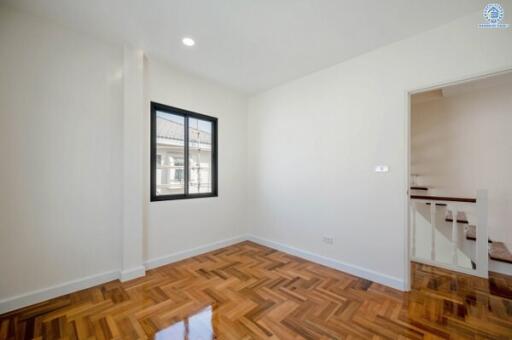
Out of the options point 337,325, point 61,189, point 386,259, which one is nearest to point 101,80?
point 61,189

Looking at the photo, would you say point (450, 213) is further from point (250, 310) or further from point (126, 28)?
point (126, 28)

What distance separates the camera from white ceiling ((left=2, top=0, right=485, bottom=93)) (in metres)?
2.03

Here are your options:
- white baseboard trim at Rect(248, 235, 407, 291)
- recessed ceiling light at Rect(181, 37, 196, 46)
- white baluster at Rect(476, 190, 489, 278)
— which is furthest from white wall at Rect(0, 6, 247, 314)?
white baluster at Rect(476, 190, 489, 278)

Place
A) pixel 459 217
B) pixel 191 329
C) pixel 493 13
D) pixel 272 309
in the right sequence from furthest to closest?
pixel 459 217 → pixel 272 309 → pixel 493 13 → pixel 191 329

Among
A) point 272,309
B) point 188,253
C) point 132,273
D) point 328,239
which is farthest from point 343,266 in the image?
point 132,273

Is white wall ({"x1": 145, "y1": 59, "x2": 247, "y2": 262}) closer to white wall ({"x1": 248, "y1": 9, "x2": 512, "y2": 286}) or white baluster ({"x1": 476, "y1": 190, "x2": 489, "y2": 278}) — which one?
white wall ({"x1": 248, "y1": 9, "x2": 512, "y2": 286})

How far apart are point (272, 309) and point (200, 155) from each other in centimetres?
253

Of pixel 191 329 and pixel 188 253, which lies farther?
pixel 188 253

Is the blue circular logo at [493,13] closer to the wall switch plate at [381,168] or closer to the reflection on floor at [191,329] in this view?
the wall switch plate at [381,168]

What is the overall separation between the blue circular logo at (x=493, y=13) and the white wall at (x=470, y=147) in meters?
2.04

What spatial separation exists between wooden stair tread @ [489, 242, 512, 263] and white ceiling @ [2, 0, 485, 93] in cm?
286

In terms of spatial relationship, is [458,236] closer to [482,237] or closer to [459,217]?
[459,217]

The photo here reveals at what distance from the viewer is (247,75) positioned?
11.4ft

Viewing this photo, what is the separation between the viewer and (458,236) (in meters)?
3.39
